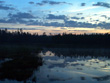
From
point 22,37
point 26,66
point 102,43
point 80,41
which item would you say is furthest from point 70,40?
point 26,66

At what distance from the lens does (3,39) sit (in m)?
119

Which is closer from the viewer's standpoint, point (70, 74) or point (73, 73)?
point (70, 74)

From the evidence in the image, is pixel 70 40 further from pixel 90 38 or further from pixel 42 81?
pixel 42 81

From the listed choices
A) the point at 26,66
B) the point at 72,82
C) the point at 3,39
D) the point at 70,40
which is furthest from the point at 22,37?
the point at 72,82

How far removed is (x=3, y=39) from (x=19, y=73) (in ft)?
348

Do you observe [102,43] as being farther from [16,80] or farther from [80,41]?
[16,80]

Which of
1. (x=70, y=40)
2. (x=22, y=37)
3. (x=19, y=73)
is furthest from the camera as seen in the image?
(x=22, y=37)

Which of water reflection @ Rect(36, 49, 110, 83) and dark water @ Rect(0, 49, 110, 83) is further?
water reflection @ Rect(36, 49, 110, 83)

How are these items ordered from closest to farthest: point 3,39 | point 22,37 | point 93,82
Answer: point 93,82 < point 3,39 < point 22,37

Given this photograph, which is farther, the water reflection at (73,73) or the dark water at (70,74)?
the water reflection at (73,73)

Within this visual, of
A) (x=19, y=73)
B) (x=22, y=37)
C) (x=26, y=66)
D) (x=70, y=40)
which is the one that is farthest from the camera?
(x=22, y=37)

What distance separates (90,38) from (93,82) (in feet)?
294

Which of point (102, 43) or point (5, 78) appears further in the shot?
point (102, 43)

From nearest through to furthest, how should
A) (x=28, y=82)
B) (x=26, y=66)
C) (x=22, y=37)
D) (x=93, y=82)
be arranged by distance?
1. (x=28, y=82)
2. (x=93, y=82)
3. (x=26, y=66)
4. (x=22, y=37)
